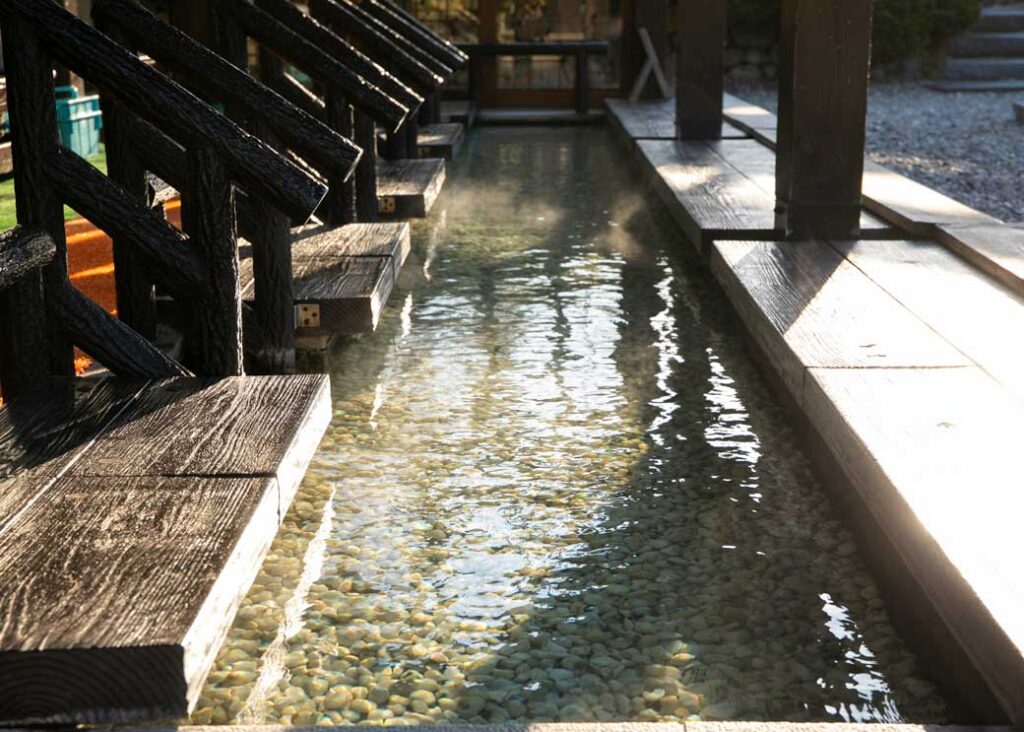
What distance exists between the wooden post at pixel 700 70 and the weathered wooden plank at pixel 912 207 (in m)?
2.69

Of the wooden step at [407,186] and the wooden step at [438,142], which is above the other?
the wooden step at [407,186]

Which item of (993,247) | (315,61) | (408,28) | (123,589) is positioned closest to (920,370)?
(993,247)

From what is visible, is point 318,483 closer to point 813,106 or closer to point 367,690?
point 367,690

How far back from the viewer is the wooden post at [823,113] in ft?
16.9

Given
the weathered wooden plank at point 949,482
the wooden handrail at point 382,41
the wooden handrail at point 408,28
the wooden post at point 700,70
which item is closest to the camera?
the weathered wooden plank at point 949,482

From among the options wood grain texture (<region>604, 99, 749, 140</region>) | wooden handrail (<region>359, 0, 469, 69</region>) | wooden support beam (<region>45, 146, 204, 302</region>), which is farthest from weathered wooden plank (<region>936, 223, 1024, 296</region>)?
wood grain texture (<region>604, 99, 749, 140</region>)

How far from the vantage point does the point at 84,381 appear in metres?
2.87

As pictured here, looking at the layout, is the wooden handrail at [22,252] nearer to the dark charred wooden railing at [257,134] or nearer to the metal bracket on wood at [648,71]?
the dark charred wooden railing at [257,134]

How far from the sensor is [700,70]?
9648 mm

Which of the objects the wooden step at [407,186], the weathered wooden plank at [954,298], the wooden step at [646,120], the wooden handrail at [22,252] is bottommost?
the wooden step at [646,120]

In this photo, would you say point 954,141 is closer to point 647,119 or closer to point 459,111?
point 647,119

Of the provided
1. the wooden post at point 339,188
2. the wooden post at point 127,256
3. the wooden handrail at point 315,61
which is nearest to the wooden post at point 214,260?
the wooden post at point 127,256

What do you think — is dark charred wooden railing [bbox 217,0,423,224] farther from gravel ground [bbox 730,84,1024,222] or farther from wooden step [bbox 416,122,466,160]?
gravel ground [bbox 730,84,1024,222]

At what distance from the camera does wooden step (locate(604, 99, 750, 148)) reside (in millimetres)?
10023
